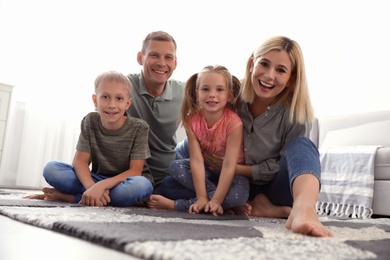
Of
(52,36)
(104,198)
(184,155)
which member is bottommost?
(104,198)

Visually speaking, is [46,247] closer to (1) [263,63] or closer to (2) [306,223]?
(2) [306,223]

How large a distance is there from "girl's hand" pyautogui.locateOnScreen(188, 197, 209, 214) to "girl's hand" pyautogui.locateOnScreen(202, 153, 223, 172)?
0.53 feet

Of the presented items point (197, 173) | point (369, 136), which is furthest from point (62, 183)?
point (369, 136)

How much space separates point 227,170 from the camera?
116 centimetres

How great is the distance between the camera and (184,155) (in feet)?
4.80

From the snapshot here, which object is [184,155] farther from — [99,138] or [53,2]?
[53,2]

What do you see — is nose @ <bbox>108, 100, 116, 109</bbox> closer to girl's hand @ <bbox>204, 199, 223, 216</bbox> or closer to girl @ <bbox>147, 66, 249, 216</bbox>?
girl @ <bbox>147, 66, 249, 216</bbox>

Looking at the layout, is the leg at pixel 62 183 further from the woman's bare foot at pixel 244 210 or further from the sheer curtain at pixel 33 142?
the sheer curtain at pixel 33 142

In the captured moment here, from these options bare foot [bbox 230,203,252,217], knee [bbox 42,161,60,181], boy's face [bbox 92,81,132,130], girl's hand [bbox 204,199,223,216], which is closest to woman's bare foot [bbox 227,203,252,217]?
bare foot [bbox 230,203,252,217]

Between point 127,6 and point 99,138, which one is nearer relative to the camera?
point 99,138

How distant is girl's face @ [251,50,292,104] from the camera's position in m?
1.16

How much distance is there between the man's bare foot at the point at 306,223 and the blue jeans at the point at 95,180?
1.81ft

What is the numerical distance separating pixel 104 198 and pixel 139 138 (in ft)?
0.81

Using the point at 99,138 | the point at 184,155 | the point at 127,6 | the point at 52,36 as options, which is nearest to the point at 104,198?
the point at 99,138
